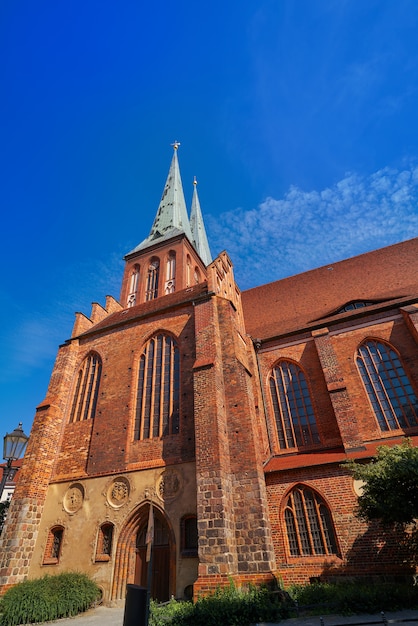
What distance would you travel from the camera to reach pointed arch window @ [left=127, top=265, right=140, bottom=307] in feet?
92.8

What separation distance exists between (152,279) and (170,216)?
8.13 metres

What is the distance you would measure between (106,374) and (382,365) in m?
12.2

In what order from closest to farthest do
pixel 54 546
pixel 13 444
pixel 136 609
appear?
pixel 136 609 → pixel 13 444 → pixel 54 546


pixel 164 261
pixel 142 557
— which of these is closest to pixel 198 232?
pixel 164 261

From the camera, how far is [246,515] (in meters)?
10.1

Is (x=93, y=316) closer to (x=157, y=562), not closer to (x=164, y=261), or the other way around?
(x=164, y=261)

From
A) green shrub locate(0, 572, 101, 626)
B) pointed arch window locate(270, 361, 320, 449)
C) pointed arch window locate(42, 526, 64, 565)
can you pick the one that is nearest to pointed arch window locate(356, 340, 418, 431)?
pointed arch window locate(270, 361, 320, 449)

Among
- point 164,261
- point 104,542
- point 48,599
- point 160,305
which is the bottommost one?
point 48,599

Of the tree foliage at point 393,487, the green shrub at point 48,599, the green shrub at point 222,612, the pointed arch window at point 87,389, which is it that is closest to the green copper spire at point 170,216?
the pointed arch window at point 87,389

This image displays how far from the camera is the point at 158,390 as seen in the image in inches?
560

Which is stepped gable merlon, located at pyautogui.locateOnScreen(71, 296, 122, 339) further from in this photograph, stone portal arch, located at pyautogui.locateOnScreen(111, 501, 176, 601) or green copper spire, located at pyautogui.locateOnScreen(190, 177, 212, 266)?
green copper spire, located at pyautogui.locateOnScreen(190, 177, 212, 266)

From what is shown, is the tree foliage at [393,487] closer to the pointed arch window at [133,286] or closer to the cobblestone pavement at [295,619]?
the cobblestone pavement at [295,619]

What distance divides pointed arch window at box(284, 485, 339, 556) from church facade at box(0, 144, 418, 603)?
0.04 meters

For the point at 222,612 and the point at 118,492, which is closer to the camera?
the point at 222,612
